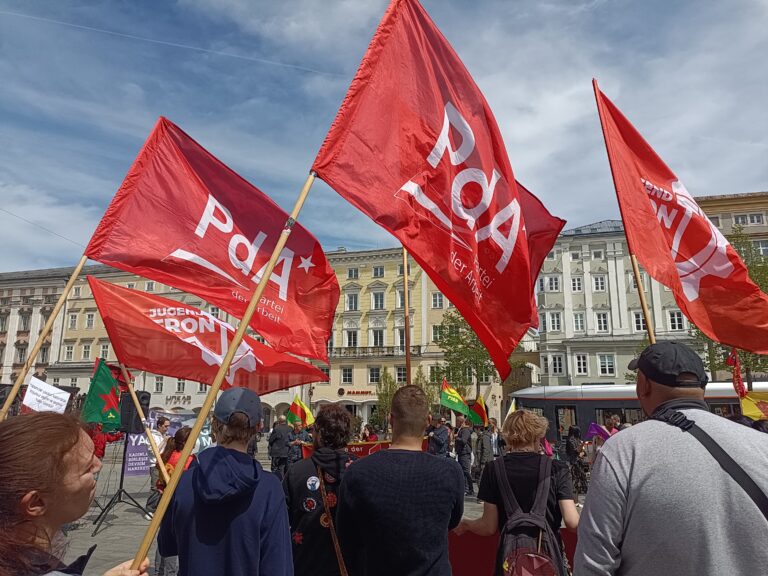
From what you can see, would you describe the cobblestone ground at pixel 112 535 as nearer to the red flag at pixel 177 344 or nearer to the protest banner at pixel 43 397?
the red flag at pixel 177 344

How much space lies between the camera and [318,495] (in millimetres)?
3980

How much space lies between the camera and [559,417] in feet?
89.8

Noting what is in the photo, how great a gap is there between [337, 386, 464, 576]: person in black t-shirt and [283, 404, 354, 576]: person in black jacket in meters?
0.48

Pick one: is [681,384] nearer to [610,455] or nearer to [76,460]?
[610,455]

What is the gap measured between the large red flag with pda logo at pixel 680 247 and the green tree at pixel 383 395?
42971mm

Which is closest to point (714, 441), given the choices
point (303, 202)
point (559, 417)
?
point (303, 202)

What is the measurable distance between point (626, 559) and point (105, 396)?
11.9 m

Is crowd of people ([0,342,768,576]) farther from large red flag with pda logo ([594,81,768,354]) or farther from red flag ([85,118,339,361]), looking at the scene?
large red flag with pda logo ([594,81,768,354])

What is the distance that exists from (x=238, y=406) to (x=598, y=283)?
2247 inches

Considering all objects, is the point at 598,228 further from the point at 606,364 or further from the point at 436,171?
the point at 436,171

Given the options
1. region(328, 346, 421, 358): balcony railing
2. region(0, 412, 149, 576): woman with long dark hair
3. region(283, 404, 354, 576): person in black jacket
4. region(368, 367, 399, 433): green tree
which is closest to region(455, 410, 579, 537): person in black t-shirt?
region(283, 404, 354, 576): person in black jacket

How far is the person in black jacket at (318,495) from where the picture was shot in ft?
12.7

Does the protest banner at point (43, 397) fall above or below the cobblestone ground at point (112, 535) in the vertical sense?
above

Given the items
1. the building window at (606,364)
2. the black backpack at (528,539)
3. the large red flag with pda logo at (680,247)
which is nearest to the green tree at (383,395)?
the building window at (606,364)
